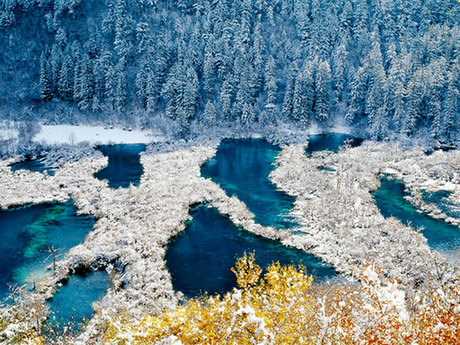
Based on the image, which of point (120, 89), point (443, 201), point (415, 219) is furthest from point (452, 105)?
point (120, 89)

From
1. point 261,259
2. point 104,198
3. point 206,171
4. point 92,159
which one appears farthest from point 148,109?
point 261,259

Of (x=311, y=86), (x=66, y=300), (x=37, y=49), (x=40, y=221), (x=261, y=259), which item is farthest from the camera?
(x=37, y=49)

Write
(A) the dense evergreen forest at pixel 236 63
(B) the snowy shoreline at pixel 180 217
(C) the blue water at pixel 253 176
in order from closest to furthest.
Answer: (B) the snowy shoreline at pixel 180 217
(C) the blue water at pixel 253 176
(A) the dense evergreen forest at pixel 236 63

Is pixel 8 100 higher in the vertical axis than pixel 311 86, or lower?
lower

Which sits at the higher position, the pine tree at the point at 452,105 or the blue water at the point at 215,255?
the pine tree at the point at 452,105

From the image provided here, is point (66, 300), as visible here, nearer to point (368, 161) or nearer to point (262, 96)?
point (368, 161)

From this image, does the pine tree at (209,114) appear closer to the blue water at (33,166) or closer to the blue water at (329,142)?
the blue water at (329,142)

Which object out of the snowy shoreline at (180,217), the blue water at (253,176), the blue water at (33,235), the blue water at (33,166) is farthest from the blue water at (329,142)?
the blue water at (33,166)
